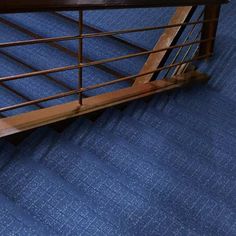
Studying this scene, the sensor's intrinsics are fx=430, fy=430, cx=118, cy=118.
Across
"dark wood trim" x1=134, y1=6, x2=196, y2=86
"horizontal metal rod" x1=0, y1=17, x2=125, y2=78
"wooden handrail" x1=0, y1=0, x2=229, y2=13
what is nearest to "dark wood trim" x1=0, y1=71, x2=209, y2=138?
"dark wood trim" x1=134, y1=6, x2=196, y2=86

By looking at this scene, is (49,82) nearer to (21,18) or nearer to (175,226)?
(21,18)

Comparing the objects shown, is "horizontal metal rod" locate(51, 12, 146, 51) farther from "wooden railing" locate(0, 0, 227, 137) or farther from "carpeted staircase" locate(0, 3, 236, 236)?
"carpeted staircase" locate(0, 3, 236, 236)

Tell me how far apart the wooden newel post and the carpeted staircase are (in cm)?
28

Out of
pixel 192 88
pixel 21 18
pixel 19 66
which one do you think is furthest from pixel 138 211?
pixel 21 18

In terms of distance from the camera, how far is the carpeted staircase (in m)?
1.70

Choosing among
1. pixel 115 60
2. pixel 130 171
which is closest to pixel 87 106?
pixel 115 60

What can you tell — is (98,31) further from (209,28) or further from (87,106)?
(87,106)

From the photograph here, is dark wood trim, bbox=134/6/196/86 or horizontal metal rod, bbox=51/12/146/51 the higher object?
dark wood trim, bbox=134/6/196/86

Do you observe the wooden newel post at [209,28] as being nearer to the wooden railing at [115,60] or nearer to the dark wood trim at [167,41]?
the wooden railing at [115,60]

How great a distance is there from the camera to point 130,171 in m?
1.98

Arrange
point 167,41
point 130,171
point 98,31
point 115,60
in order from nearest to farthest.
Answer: point 130,171 → point 115,60 → point 167,41 → point 98,31

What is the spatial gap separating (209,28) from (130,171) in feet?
4.09

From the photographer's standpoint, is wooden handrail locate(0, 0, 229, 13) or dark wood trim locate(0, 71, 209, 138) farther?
dark wood trim locate(0, 71, 209, 138)

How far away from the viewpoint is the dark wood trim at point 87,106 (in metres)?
1.85
